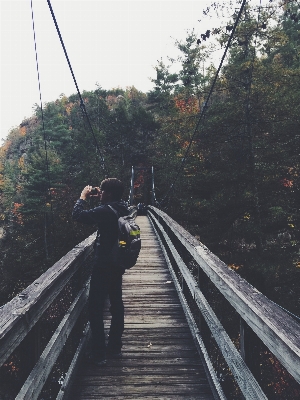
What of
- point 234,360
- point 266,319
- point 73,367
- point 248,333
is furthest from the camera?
point 73,367

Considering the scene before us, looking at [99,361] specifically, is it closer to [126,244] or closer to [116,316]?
[116,316]

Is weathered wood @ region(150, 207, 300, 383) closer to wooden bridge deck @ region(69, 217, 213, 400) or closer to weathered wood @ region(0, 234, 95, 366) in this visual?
wooden bridge deck @ region(69, 217, 213, 400)

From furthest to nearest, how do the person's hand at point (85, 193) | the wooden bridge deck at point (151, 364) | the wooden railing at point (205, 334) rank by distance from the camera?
the person's hand at point (85, 193)
the wooden bridge deck at point (151, 364)
the wooden railing at point (205, 334)

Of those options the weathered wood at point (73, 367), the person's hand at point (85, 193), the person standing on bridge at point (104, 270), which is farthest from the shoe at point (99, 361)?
the person's hand at point (85, 193)

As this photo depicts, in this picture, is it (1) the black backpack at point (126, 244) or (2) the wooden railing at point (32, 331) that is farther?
(1) the black backpack at point (126, 244)

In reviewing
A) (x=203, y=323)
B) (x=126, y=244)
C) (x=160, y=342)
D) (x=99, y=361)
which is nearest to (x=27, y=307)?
(x=126, y=244)

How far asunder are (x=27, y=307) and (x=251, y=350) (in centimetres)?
112

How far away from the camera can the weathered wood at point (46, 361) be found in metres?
1.65

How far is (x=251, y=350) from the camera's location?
1.75 metres

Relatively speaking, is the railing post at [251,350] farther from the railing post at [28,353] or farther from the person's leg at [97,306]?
the person's leg at [97,306]

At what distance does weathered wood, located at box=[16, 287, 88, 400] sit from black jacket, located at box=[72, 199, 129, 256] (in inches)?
19.9

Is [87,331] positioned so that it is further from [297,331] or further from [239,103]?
[239,103]

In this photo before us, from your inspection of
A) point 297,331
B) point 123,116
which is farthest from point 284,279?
point 123,116

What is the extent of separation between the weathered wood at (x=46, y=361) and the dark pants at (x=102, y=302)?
6.2 inches
